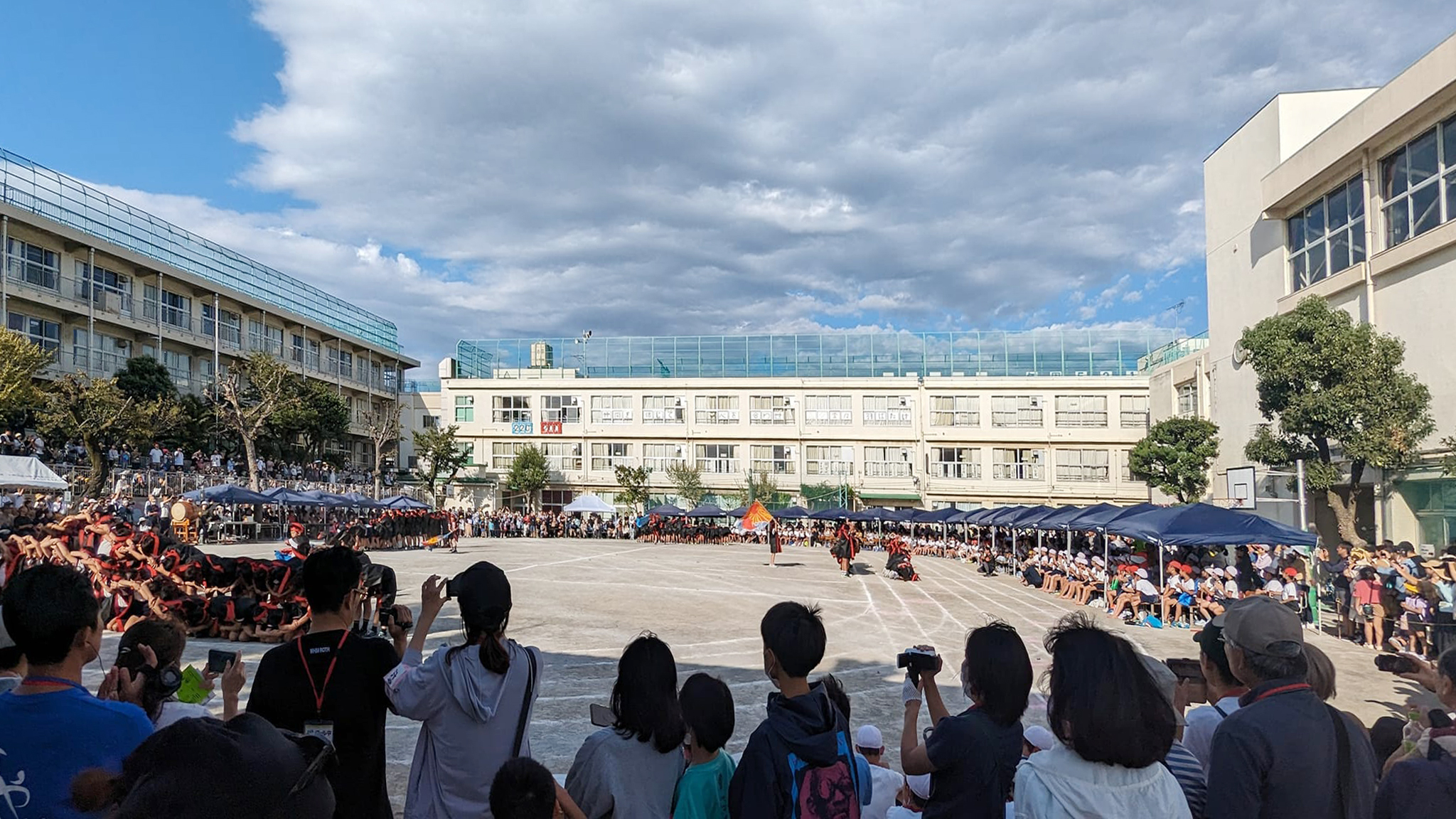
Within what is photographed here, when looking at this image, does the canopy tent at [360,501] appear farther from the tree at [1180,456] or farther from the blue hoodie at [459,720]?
the blue hoodie at [459,720]

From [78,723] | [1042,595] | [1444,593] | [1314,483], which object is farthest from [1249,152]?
[78,723]

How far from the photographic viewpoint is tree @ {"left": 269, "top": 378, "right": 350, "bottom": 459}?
4388 centimetres

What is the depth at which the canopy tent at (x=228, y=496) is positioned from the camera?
28.5 meters

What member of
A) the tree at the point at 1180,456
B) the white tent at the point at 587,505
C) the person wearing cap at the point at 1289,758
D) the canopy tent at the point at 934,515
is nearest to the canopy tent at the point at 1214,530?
the person wearing cap at the point at 1289,758

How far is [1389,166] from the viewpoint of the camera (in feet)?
66.0

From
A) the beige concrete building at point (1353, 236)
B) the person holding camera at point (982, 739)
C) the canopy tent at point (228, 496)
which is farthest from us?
the canopy tent at point (228, 496)

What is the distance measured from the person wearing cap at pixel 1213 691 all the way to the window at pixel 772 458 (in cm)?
5176

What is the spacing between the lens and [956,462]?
2082 inches

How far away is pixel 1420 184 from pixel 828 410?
3804 centimetres

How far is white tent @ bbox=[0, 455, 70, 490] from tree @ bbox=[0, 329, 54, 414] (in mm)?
5530

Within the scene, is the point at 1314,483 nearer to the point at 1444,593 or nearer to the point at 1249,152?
the point at 1444,593

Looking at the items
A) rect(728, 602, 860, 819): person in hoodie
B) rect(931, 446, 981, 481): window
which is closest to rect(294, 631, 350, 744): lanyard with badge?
rect(728, 602, 860, 819): person in hoodie


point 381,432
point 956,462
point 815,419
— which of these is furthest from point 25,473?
point 956,462

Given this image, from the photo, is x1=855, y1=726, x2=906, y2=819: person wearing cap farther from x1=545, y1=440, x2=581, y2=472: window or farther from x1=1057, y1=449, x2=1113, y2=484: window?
x1=545, y1=440, x2=581, y2=472: window
